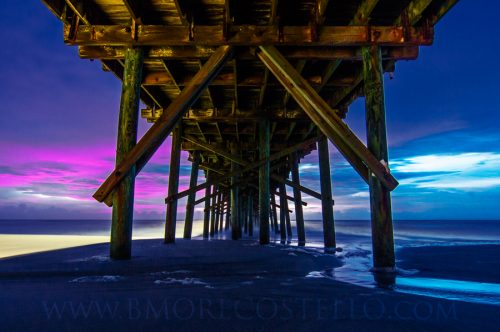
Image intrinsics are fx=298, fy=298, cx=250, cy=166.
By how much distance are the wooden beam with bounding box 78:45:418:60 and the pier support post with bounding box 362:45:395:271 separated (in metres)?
0.38

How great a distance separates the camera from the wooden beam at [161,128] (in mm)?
3902

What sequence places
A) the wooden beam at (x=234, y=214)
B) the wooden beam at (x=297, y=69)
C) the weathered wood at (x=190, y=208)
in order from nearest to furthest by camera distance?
the wooden beam at (x=297, y=69), the wooden beam at (x=234, y=214), the weathered wood at (x=190, y=208)

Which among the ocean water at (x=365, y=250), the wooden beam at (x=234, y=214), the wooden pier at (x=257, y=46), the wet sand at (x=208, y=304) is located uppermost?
the wooden pier at (x=257, y=46)

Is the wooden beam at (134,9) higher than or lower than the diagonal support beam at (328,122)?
higher

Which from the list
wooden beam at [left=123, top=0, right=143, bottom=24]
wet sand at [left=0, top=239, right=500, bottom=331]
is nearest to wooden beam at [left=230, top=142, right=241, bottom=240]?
wooden beam at [left=123, top=0, right=143, bottom=24]

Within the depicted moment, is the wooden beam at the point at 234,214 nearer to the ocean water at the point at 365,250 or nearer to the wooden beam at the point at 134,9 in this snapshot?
the ocean water at the point at 365,250

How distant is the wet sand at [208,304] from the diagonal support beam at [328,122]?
4.90ft

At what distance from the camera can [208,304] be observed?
2.11 metres

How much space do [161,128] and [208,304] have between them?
2659 millimetres

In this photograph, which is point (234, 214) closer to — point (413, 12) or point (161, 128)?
point (161, 128)

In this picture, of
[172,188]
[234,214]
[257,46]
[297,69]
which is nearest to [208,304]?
[257,46]

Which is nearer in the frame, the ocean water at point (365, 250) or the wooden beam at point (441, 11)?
the ocean water at point (365, 250)

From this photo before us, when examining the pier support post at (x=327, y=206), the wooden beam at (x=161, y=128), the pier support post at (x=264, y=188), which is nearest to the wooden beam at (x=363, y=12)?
the wooden beam at (x=161, y=128)

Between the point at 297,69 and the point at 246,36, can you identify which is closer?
the point at 246,36
